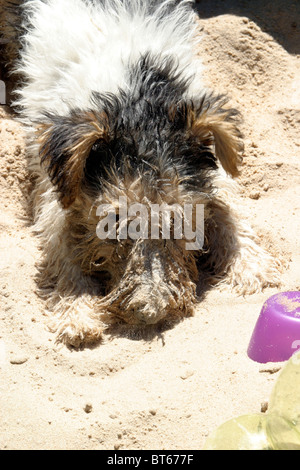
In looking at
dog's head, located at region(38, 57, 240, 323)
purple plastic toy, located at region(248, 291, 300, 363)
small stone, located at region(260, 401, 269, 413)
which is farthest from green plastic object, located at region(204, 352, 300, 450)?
dog's head, located at region(38, 57, 240, 323)

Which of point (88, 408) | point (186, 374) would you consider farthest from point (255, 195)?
point (88, 408)

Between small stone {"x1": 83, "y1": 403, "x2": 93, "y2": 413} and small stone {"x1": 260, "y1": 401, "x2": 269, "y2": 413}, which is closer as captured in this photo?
small stone {"x1": 260, "y1": 401, "x2": 269, "y2": 413}

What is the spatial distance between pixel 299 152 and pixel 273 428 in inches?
128

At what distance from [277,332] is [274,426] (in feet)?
2.22

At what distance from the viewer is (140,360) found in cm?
362

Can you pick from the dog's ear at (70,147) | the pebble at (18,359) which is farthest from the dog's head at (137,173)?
the pebble at (18,359)

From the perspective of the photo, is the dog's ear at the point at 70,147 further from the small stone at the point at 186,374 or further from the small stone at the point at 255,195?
the small stone at the point at 255,195

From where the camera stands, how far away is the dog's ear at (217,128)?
409cm

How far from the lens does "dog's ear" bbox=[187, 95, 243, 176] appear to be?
161 inches

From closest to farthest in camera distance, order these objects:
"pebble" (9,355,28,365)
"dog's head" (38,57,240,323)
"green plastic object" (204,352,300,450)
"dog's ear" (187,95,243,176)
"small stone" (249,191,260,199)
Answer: "green plastic object" (204,352,300,450)
"pebble" (9,355,28,365)
"dog's head" (38,57,240,323)
"dog's ear" (187,95,243,176)
"small stone" (249,191,260,199)

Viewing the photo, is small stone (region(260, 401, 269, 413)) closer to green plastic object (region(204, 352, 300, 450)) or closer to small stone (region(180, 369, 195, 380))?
green plastic object (region(204, 352, 300, 450))

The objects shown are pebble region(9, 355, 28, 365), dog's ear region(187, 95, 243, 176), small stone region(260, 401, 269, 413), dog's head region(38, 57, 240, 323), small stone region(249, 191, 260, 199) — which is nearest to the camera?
small stone region(260, 401, 269, 413)

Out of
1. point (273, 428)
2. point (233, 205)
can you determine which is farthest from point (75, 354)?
point (233, 205)

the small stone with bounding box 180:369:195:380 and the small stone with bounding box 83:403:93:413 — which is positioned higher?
the small stone with bounding box 180:369:195:380
